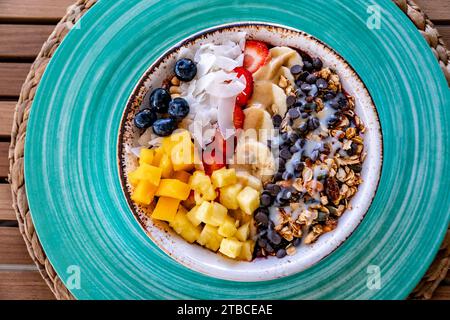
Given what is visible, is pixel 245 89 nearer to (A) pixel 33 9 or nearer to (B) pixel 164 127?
(B) pixel 164 127

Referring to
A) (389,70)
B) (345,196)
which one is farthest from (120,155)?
(389,70)

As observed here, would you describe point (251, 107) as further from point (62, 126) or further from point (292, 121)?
point (62, 126)

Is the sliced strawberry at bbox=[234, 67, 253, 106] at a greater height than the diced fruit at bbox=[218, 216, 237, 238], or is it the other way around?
the sliced strawberry at bbox=[234, 67, 253, 106]

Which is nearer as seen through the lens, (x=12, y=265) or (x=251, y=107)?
(x=251, y=107)

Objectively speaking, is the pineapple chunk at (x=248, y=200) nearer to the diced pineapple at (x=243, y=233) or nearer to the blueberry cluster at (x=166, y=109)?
the diced pineapple at (x=243, y=233)

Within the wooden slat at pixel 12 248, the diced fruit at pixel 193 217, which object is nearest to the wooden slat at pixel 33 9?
the wooden slat at pixel 12 248

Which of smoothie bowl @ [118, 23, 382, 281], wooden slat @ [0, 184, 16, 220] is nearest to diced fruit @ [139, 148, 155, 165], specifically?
smoothie bowl @ [118, 23, 382, 281]

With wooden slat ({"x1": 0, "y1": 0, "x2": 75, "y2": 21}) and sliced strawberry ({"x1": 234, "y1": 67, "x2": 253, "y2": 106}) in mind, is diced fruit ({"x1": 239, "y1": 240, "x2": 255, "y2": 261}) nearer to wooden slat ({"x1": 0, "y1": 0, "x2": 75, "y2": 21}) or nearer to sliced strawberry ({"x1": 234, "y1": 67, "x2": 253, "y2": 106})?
sliced strawberry ({"x1": 234, "y1": 67, "x2": 253, "y2": 106})
